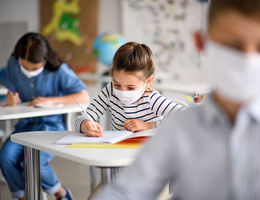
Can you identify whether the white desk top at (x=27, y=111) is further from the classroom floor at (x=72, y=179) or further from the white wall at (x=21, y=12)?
the white wall at (x=21, y=12)

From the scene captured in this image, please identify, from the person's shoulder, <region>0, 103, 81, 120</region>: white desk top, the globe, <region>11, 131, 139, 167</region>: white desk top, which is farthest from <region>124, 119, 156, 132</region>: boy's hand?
the globe

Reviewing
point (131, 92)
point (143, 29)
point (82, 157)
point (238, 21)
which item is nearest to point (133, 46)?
point (131, 92)

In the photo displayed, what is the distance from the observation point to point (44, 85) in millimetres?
2676

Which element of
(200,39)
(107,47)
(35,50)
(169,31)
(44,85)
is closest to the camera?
(200,39)

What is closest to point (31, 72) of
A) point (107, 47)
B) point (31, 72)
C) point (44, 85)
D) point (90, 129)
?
point (31, 72)

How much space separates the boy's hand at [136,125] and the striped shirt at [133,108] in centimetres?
7

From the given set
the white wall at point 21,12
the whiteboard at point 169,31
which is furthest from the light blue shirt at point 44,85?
the white wall at point 21,12

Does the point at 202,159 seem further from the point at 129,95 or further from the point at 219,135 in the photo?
the point at 129,95

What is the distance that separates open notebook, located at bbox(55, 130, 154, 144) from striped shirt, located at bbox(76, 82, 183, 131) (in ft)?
0.40

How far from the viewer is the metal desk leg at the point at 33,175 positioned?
5.46ft

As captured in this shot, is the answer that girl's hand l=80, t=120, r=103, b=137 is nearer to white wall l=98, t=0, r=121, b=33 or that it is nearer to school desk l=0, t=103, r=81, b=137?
school desk l=0, t=103, r=81, b=137

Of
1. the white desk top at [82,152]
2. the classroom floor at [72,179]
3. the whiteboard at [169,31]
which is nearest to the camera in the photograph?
the white desk top at [82,152]

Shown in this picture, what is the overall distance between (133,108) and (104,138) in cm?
32

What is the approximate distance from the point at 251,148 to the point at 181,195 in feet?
0.53
